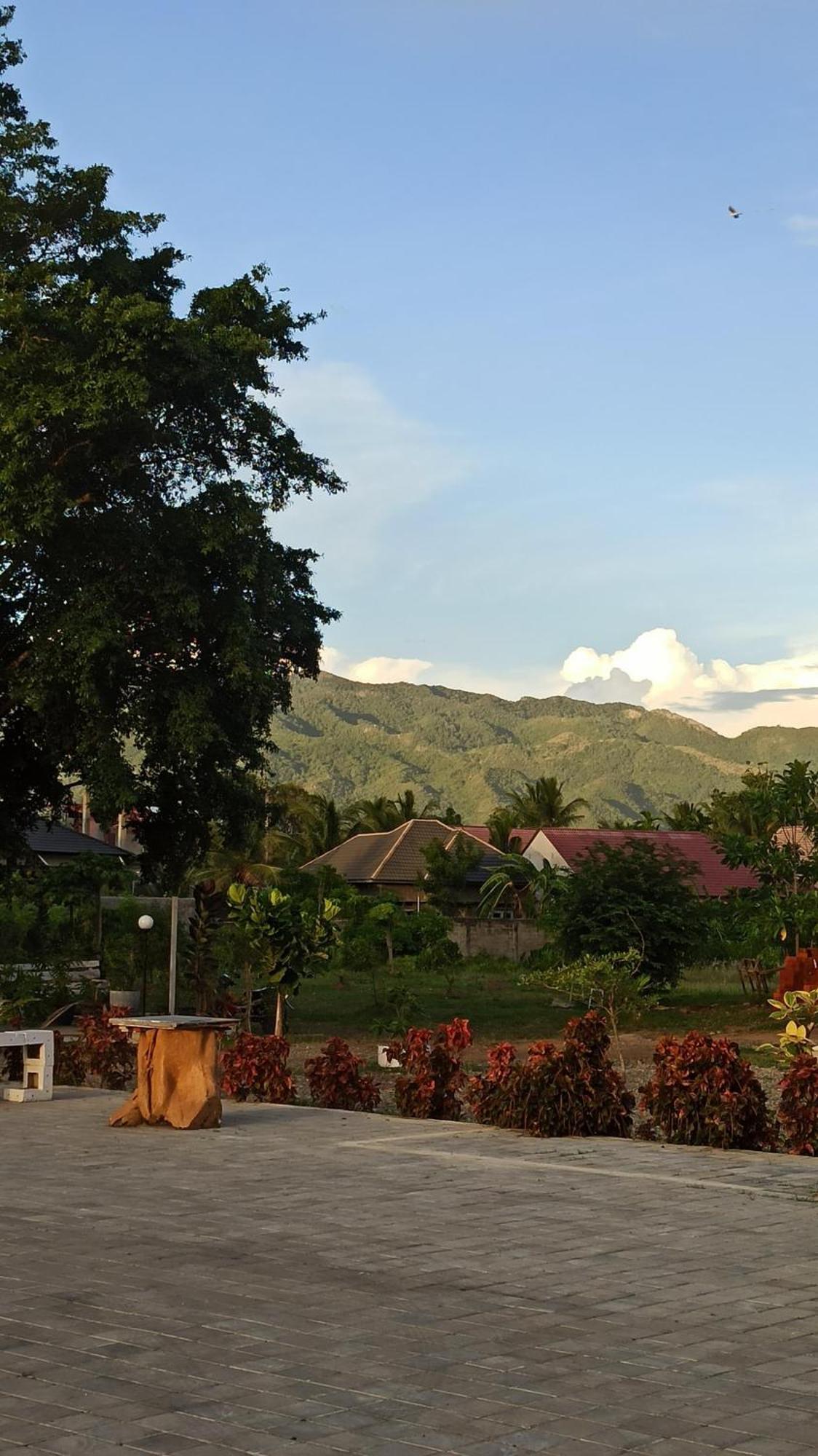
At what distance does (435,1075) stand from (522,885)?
131 feet

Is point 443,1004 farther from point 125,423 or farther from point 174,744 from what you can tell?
point 125,423

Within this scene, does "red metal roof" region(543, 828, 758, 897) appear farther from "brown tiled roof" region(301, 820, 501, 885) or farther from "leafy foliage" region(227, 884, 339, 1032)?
"leafy foliage" region(227, 884, 339, 1032)

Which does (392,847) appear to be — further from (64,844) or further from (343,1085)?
(343,1085)

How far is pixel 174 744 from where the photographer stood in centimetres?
2045

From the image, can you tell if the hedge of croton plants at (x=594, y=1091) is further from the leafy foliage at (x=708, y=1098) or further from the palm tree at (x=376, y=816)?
the palm tree at (x=376, y=816)

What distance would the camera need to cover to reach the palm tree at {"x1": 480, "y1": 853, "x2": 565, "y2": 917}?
34781 millimetres

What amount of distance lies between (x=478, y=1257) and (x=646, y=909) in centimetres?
1983

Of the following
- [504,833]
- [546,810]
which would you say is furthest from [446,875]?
[546,810]

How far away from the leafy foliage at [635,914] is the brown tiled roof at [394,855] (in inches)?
1072

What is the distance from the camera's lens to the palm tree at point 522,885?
3478 cm

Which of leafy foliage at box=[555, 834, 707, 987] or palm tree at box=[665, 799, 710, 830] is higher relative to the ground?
palm tree at box=[665, 799, 710, 830]

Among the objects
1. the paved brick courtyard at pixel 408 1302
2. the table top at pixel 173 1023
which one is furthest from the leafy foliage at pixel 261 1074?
the paved brick courtyard at pixel 408 1302

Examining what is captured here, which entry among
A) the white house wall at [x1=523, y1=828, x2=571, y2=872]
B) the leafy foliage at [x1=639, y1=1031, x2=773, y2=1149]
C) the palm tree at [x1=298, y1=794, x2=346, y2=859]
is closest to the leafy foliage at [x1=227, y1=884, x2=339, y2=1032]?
the leafy foliage at [x1=639, y1=1031, x2=773, y2=1149]

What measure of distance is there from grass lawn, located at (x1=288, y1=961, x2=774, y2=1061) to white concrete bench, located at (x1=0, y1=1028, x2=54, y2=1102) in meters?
6.81
